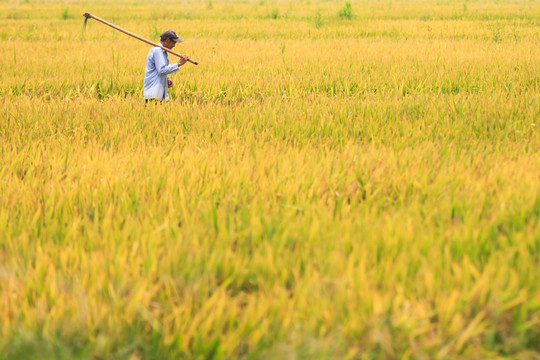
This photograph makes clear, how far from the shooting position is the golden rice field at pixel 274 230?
122cm

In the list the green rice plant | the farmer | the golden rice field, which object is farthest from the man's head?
the green rice plant

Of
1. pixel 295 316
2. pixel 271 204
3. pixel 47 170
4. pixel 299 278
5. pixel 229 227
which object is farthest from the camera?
pixel 47 170

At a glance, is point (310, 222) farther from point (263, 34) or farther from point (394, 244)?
point (263, 34)

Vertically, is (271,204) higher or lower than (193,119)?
lower

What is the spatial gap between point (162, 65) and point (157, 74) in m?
0.16

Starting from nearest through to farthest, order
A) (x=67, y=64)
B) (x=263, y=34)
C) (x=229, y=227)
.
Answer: (x=229, y=227), (x=67, y=64), (x=263, y=34)

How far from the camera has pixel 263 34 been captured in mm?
10297

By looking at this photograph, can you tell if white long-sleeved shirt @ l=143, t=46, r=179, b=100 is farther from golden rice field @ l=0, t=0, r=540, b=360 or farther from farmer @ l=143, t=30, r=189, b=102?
golden rice field @ l=0, t=0, r=540, b=360

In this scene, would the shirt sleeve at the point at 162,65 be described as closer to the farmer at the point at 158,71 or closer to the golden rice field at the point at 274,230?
the farmer at the point at 158,71

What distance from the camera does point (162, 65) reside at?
4.41 metres

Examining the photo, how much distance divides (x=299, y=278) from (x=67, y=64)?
589 cm

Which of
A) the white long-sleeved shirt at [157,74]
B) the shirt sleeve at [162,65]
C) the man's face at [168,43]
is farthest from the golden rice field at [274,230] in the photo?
the man's face at [168,43]

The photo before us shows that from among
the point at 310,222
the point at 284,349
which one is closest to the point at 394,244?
the point at 310,222

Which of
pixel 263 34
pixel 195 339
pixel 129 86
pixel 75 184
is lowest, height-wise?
pixel 195 339
